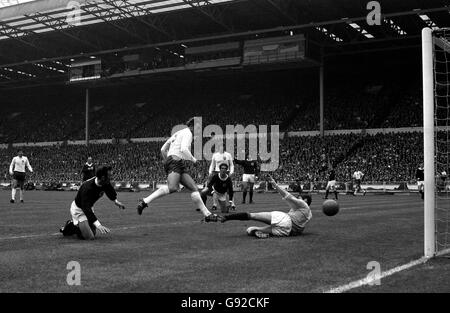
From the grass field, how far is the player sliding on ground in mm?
230

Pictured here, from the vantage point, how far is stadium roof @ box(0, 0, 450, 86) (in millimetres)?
38688

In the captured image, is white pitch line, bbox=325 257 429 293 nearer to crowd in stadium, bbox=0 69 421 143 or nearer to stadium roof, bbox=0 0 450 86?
stadium roof, bbox=0 0 450 86

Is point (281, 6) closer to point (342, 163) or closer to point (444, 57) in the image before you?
point (342, 163)

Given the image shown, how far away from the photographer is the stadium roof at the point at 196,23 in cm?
3869

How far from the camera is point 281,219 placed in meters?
9.35

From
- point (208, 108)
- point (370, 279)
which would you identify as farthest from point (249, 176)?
point (208, 108)

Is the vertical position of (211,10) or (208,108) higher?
(211,10)

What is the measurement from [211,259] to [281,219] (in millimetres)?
2563

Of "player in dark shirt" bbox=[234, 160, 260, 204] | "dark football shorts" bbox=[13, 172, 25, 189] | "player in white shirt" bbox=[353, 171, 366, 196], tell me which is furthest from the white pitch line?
"player in white shirt" bbox=[353, 171, 366, 196]

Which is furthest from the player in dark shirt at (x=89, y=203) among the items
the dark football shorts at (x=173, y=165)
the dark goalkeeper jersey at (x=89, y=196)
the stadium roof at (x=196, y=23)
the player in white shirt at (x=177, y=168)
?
the stadium roof at (x=196, y=23)

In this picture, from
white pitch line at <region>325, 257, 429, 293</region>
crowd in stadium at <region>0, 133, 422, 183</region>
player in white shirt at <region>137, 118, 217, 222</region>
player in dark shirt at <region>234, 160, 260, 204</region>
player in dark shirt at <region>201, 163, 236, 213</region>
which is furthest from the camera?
crowd in stadium at <region>0, 133, 422, 183</region>

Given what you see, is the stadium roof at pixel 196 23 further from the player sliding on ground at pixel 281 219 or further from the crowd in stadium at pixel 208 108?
the player sliding on ground at pixel 281 219

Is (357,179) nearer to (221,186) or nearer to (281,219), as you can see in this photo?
(221,186)

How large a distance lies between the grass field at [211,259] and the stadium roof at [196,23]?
2958 centimetres
